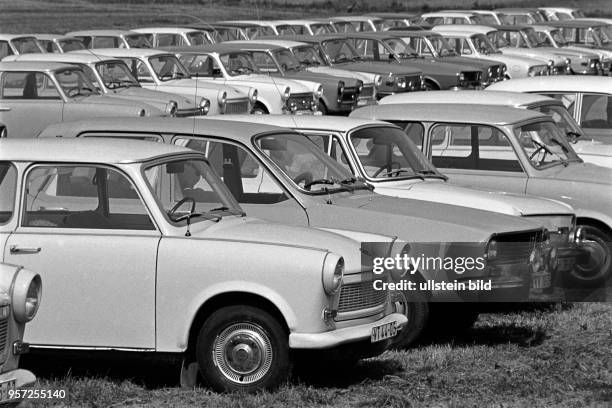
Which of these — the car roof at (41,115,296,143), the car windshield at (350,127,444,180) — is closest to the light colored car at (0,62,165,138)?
the car windshield at (350,127,444,180)

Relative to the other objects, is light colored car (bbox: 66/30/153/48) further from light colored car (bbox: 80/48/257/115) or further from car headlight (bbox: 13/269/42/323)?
car headlight (bbox: 13/269/42/323)

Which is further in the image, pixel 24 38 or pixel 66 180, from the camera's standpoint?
pixel 24 38

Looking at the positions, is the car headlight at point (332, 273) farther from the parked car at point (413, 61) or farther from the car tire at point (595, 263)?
the parked car at point (413, 61)

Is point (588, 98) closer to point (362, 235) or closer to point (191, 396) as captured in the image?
point (362, 235)

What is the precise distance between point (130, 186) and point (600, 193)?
5253 millimetres

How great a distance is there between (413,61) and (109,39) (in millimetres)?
6478

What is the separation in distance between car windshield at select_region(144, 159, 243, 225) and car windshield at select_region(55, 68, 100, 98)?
10645mm

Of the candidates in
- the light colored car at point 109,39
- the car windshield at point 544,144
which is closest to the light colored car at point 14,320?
the car windshield at point 544,144

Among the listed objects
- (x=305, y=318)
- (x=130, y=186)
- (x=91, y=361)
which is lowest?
(x=91, y=361)

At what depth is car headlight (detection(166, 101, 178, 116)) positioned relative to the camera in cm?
1819

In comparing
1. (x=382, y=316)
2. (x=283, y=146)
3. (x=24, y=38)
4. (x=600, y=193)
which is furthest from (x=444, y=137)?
(x=24, y=38)

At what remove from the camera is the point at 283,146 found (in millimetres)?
9141

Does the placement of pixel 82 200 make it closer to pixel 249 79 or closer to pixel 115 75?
pixel 115 75

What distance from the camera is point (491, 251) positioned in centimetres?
852
